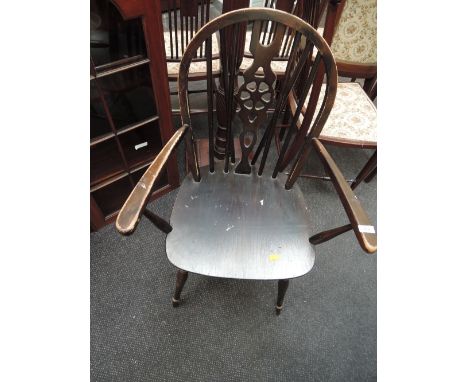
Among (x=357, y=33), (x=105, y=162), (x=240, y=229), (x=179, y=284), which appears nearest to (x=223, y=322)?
(x=179, y=284)

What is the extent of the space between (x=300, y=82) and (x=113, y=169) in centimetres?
89

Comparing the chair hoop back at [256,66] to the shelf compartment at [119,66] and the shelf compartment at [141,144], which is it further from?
the shelf compartment at [141,144]

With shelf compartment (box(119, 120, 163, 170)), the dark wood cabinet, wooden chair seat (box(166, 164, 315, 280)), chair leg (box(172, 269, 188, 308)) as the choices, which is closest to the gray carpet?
chair leg (box(172, 269, 188, 308))

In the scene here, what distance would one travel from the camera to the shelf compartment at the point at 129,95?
955 millimetres

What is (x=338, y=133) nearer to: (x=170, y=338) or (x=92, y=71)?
(x=92, y=71)

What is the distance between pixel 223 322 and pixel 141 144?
0.85 metres

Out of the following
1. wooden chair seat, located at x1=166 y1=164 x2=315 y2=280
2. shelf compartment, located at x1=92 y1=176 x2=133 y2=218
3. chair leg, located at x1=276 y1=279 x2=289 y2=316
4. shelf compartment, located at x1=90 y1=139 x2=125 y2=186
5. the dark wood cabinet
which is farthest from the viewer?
shelf compartment, located at x1=92 y1=176 x2=133 y2=218

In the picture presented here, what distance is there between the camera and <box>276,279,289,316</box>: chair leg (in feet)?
3.12

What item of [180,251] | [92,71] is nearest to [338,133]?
[180,251]

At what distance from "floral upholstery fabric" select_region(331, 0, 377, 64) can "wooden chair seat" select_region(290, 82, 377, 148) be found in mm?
200

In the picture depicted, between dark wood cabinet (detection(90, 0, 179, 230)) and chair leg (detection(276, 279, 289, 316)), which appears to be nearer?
dark wood cabinet (detection(90, 0, 179, 230))

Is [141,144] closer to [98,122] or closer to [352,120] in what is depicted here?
[98,122]

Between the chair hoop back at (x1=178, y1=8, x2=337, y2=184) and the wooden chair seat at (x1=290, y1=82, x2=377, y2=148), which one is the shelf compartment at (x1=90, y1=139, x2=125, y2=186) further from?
the wooden chair seat at (x1=290, y1=82, x2=377, y2=148)

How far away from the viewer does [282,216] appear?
0.83 m
